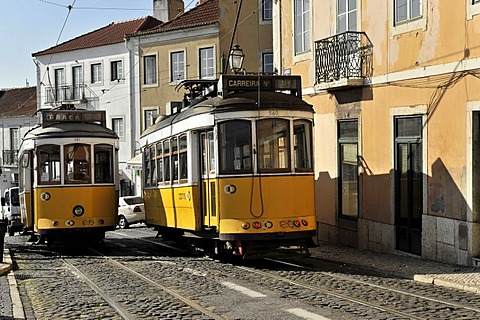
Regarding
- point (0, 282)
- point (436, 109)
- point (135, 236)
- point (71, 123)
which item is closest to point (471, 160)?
point (436, 109)

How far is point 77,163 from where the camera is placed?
18.4m

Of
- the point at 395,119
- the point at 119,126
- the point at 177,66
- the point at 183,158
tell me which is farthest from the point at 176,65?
the point at 395,119

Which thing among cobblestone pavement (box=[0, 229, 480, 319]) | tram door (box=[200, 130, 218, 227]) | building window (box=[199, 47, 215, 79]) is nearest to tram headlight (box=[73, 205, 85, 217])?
cobblestone pavement (box=[0, 229, 480, 319])

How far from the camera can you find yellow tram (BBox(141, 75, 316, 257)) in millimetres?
14219

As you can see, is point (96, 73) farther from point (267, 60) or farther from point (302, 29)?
point (302, 29)

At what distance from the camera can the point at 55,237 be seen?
1864 cm

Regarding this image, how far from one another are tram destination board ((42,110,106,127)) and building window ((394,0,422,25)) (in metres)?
7.55

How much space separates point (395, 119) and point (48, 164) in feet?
25.8

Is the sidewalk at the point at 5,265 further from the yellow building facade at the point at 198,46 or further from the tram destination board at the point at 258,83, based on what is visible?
the yellow building facade at the point at 198,46

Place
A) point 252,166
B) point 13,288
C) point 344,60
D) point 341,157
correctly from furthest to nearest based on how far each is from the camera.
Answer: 1. point 341,157
2. point 344,60
3. point 252,166
4. point 13,288

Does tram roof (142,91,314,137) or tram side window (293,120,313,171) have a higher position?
tram roof (142,91,314,137)

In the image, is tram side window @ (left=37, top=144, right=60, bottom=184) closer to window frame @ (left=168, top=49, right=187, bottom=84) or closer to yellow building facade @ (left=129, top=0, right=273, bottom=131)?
yellow building facade @ (left=129, top=0, right=273, bottom=131)

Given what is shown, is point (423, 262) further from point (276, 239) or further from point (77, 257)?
point (77, 257)

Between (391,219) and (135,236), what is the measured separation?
11436mm
